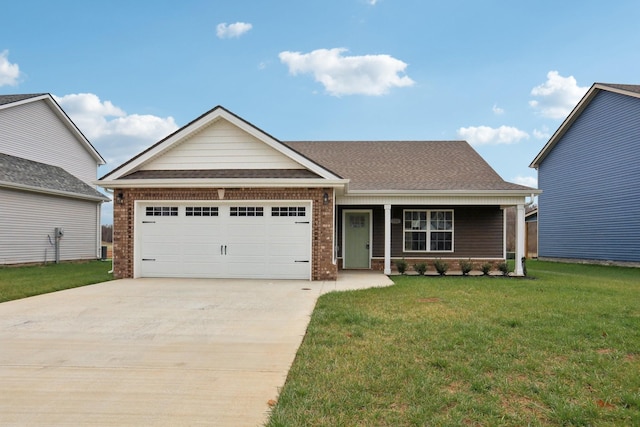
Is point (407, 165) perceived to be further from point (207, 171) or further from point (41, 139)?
point (41, 139)

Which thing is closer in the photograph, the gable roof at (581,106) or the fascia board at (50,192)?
the fascia board at (50,192)

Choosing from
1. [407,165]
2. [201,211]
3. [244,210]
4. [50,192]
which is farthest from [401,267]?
[50,192]

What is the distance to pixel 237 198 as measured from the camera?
474 inches

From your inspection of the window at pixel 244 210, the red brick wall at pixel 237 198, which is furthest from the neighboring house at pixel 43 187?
the window at pixel 244 210

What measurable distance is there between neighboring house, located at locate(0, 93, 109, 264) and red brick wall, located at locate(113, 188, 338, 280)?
666cm

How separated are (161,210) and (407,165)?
9.21 metres

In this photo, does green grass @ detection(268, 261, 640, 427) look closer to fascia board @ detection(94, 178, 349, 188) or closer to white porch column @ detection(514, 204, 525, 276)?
fascia board @ detection(94, 178, 349, 188)

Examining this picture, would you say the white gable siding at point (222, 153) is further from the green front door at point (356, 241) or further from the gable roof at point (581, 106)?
Result: the gable roof at point (581, 106)

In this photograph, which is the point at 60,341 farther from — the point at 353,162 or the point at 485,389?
the point at 353,162

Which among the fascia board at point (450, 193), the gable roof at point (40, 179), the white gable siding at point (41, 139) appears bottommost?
the fascia board at point (450, 193)

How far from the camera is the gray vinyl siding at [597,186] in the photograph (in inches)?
711

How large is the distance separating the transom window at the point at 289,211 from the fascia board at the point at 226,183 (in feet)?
2.18

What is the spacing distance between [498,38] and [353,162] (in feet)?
22.1

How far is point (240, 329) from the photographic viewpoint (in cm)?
612
